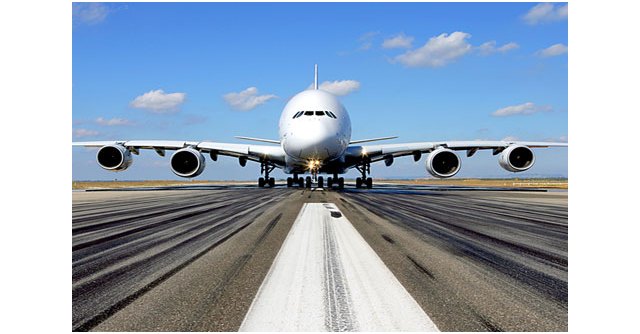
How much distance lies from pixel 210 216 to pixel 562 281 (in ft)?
24.1

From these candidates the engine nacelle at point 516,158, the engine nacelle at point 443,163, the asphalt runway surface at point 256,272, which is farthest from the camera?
the engine nacelle at point 516,158

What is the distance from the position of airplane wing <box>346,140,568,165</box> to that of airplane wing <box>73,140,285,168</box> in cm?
492

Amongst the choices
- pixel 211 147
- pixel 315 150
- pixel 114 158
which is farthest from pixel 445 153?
pixel 114 158

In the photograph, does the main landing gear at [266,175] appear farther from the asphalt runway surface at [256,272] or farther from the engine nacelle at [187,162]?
the asphalt runway surface at [256,272]

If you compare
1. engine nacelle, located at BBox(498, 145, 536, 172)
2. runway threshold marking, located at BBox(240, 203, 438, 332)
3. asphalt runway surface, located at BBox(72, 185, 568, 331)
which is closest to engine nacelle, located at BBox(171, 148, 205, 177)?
asphalt runway surface, located at BBox(72, 185, 568, 331)

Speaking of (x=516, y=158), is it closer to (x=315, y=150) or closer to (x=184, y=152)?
(x=315, y=150)

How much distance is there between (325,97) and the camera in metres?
22.1

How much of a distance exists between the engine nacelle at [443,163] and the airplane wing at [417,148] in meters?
2.24

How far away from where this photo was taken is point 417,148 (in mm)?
24922

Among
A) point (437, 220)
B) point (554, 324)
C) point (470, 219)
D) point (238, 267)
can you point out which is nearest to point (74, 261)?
point (238, 267)

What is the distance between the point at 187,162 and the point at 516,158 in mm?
19450

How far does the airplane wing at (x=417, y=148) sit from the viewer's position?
81.4ft

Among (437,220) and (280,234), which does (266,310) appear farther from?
(437,220)

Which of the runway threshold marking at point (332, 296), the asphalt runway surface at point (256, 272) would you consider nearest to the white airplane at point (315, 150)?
the asphalt runway surface at point (256, 272)
